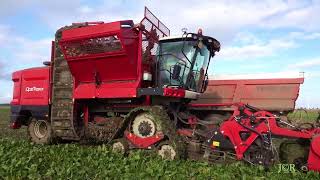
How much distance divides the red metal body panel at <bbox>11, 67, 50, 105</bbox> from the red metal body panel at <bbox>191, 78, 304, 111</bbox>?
368 centimetres

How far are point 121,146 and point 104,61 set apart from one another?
180 centimetres

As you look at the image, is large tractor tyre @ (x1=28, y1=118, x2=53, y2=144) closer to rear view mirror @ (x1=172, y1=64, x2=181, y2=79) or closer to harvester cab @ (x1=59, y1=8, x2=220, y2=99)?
harvester cab @ (x1=59, y1=8, x2=220, y2=99)

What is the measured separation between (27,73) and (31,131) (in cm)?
152

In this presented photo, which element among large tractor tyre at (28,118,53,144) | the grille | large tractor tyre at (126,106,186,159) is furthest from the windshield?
large tractor tyre at (28,118,53,144)

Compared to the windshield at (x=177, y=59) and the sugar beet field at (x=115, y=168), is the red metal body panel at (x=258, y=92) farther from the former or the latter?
the sugar beet field at (x=115, y=168)

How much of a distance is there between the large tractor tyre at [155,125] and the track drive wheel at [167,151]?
6 cm

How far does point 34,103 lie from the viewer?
10.6m

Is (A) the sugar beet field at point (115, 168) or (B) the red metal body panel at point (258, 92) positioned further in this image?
(B) the red metal body panel at point (258, 92)

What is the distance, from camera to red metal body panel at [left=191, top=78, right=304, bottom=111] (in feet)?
33.2

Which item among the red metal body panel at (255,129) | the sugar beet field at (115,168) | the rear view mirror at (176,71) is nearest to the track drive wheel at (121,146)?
the sugar beet field at (115,168)

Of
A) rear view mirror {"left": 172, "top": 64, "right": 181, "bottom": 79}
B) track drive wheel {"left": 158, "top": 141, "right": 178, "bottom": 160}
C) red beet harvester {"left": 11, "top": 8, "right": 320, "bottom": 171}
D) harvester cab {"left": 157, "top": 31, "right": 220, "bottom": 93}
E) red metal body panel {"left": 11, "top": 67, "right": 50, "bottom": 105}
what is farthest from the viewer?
red metal body panel {"left": 11, "top": 67, "right": 50, "bottom": 105}

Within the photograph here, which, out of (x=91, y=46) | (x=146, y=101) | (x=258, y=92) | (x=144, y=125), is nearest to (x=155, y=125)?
(x=144, y=125)

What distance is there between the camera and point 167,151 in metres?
7.61

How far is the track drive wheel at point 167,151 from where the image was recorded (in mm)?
7498
